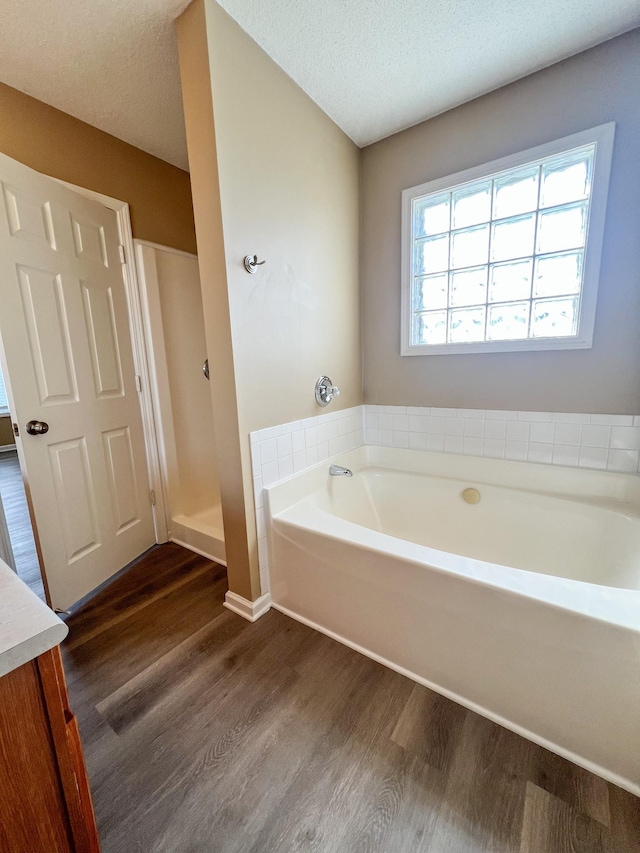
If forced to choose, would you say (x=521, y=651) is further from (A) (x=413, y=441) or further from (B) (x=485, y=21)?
(B) (x=485, y=21)

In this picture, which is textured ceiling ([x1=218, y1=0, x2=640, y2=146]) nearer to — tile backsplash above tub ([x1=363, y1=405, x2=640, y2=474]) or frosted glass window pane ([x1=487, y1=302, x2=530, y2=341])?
frosted glass window pane ([x1=487, y1=302, x2=530, y2=341])

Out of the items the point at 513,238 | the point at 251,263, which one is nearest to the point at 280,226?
the point at 251,263

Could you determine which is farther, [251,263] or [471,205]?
[471,205]

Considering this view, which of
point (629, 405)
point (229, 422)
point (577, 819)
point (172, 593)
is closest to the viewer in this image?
point (577, 819)

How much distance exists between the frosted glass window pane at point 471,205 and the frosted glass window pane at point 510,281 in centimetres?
28

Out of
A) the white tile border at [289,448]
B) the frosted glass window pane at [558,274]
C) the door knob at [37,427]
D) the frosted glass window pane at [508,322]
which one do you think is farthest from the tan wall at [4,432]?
the frosted glass window pane at [558,274]

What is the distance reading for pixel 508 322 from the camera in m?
1.78

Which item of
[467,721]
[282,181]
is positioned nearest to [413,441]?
[467,721]

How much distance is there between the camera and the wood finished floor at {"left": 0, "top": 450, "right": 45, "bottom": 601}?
1872 mm

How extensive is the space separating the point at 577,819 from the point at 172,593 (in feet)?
5.50

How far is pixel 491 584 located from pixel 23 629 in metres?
1.12

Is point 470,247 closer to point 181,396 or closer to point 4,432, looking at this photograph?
point 181,396

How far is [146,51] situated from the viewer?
1.34m

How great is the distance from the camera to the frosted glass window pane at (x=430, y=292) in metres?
1.94
